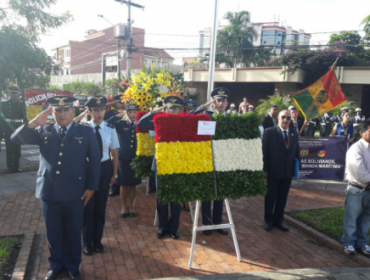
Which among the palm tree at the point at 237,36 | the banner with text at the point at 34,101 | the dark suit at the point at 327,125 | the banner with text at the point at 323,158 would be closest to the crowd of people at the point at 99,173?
the banner with text at the point at 323,158

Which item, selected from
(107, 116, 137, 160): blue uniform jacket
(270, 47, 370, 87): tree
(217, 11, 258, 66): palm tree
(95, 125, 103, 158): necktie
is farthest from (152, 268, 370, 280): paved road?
(217, 11, 258, 66): palm tree

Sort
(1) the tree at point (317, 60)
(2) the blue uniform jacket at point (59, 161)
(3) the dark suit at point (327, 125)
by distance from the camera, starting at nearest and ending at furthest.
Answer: (2) the blue uniform jacket at point (59, 161)
(3) the dark suit at point (327, 125)
(1) the tree at point (317, 60)

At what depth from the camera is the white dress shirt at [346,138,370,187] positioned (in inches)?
169

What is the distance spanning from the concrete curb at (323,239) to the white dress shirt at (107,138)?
338cm

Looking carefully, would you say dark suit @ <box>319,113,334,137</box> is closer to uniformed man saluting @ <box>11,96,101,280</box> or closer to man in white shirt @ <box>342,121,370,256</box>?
man in white shirt @ <box>342,121,370,256</box>

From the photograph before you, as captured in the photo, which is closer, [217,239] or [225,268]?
[225,268]

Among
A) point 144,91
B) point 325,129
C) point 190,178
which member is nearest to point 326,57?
point 325,129

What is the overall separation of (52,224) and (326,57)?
83.5 feet

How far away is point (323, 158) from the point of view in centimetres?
812

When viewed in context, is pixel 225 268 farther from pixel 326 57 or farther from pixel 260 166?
pixel 326 57

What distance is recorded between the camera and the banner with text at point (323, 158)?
8094 mm

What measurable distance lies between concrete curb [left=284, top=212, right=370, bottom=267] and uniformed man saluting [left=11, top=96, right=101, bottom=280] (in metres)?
3.60

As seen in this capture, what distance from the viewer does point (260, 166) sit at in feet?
14.4

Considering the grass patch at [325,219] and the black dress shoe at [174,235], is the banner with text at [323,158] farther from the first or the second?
the black dress shoe at [174,235]
